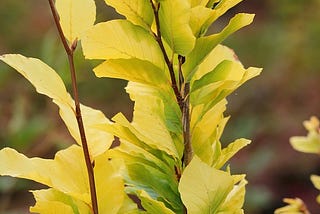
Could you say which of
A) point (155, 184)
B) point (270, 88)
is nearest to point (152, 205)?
point (155, 184)

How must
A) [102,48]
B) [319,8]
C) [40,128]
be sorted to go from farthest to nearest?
[319,8], [40,128], [102,48]

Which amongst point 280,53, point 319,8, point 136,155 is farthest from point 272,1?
point 136,155

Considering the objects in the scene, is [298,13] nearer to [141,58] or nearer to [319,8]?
[319,8]

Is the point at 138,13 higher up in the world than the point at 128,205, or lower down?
higher up

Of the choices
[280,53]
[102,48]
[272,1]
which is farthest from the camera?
[272,1]

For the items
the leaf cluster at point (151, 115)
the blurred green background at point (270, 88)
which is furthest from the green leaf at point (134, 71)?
the blurred green background at point (270, 88)

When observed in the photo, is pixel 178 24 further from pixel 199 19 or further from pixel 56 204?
pixel 56 204

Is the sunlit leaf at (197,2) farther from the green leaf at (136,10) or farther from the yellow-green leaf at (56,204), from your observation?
the yellow-green leaf at (56,204)

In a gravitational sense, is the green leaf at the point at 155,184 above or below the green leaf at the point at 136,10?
below
